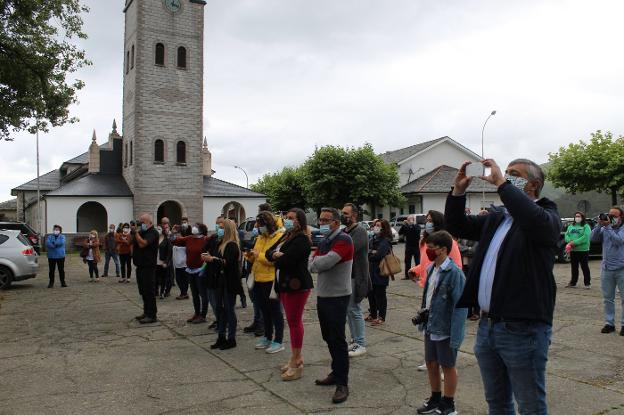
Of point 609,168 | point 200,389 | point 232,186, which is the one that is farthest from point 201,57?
point 200,389

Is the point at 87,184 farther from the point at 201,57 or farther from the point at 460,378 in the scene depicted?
the point at 460,378

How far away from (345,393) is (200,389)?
150 cm

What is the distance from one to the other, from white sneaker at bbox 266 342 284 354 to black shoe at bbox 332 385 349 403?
194 centimetres

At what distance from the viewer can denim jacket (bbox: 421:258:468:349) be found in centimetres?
447

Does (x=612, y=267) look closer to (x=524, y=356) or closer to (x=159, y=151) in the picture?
(x=524, y=356)

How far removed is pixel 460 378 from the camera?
567 centimetres

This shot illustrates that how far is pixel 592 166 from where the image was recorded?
33.8 m

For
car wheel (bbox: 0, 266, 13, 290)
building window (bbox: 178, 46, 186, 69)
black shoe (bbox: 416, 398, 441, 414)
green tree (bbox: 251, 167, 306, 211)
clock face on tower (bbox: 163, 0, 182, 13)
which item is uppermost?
clock face on tower (bbox: 163, 0, 182, 13)

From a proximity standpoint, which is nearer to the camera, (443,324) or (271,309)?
(443,324)

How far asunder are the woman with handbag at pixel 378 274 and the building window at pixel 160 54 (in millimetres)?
31275

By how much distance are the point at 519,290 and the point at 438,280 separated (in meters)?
1.80

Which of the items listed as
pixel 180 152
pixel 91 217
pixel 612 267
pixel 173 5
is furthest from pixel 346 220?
pixel 91 217

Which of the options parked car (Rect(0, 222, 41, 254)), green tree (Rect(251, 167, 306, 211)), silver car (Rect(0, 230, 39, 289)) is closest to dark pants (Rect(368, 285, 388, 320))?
silver car (Rect(0, 230, 39, 289))

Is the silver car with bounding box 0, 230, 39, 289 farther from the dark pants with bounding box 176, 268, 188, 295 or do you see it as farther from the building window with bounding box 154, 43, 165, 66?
the building window with bounding box 154, 43, 165, 66
